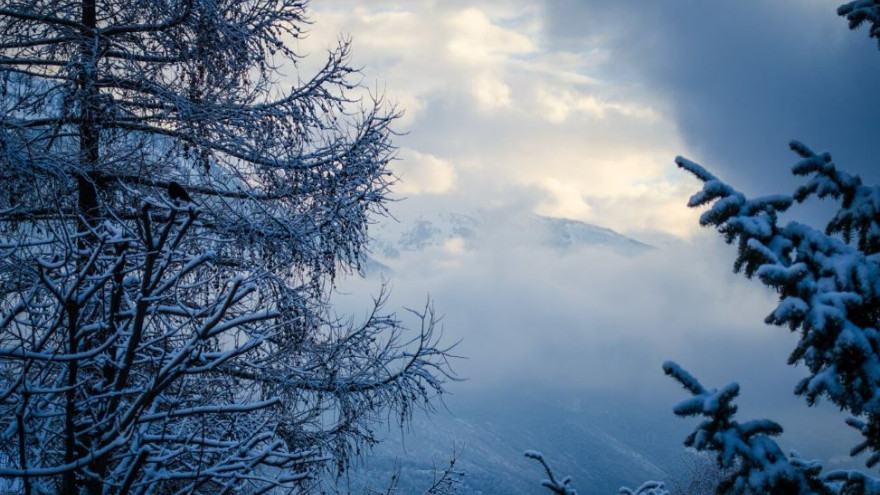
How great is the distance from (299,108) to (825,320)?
13.9ft

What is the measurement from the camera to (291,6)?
534cm

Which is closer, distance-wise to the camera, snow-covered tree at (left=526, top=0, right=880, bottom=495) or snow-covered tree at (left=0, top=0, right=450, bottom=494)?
snow-covered tree at (left=526, top=0, right=880, bottom=495)

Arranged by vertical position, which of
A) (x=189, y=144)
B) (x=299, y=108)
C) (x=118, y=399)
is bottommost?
(x=118, y=399)

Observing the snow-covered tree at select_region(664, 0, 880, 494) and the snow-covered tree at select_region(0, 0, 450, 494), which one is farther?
the snow-covered tree at select_region(0, 0, 450, 494)

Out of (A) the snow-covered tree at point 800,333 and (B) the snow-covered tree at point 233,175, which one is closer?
(A) the snow-covered tree at point 800,333

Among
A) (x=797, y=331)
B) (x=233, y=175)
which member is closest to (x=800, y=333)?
A: (x=797, y=331)

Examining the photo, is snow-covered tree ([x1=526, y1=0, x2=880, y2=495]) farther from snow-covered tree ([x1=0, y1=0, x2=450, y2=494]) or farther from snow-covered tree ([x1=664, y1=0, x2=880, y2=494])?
snow-covered tree ([x1=0, y1=0, x2=450, y2=494])

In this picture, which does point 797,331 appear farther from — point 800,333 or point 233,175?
point 233,175

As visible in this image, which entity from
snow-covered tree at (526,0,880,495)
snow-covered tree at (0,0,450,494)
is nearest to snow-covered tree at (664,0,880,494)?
snow-covered tree at (526,0,880,495)

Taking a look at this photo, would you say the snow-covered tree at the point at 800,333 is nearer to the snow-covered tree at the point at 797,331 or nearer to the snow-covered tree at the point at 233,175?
the snow-covered tree at the point at 797,331

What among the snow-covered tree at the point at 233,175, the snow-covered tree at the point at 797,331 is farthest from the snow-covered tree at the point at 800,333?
the snow-covered tree at the point at 233,175

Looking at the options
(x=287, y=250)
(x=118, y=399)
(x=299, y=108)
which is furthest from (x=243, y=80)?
(x=118, y=399)

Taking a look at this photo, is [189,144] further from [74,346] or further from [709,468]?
[709,468]

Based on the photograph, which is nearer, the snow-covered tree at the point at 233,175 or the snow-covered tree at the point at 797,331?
the snow-covered tree at the point at 797,331
